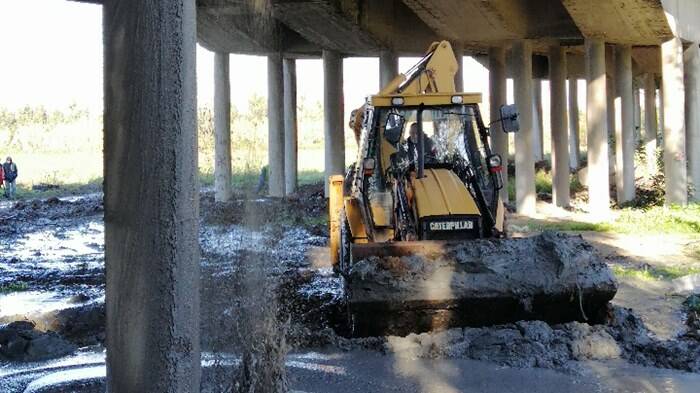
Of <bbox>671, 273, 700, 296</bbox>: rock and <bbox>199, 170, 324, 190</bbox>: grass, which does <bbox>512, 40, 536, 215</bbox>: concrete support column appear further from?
<bbox>671, 273, 700, 296</bbox>: rock

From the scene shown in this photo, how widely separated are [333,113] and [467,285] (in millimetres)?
20614

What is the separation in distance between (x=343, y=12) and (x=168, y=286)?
19.2 m

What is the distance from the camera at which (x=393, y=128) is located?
1013cm

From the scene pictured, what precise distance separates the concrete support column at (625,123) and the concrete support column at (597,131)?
333 cm

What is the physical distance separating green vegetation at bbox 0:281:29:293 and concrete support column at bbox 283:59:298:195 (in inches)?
690

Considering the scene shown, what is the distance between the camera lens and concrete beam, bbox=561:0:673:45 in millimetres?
20078

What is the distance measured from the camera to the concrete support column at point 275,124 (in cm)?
2883

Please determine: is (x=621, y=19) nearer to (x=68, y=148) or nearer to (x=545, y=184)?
(x=545, y=184)

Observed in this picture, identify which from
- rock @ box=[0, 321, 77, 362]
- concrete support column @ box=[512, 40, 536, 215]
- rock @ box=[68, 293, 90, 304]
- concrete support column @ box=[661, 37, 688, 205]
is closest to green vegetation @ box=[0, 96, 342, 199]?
concrete support column @ box=[512, 40, 536, 215]

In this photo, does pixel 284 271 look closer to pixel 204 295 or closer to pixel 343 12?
pixel 204 295

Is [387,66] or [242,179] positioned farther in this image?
[242,179]

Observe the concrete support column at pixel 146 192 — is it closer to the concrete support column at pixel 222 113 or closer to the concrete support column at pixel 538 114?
the concrete support column at pixel 222 113

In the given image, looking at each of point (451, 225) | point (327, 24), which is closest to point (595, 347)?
point (451, 225)

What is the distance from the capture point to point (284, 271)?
14.6 meters
